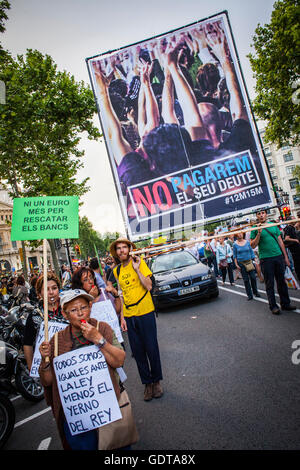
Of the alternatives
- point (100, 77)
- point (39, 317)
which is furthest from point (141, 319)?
point (100, 77)

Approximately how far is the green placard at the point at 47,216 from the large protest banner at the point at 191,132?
70cm

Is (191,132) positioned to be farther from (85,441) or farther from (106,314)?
(85,441)

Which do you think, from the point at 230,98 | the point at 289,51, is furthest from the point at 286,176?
Result: the point at 230,98

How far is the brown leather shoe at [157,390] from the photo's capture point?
11.9 feet

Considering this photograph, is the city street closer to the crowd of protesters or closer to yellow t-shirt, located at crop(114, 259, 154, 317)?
the crowd of protesters

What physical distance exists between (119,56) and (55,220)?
200cm

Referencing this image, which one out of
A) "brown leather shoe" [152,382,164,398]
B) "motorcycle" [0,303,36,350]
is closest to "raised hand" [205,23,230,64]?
"brown leather shoe" [152,382,164,398]

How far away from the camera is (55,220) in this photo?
9.71 feet

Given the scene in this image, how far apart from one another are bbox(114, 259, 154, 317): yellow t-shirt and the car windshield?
5.38 meters

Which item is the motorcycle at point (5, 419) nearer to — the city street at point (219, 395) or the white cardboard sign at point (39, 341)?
the city street at point (219, 395)

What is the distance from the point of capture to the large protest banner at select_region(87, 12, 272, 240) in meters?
3.16

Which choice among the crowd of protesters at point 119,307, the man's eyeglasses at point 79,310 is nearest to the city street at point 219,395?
the crowd of protesters at point 119,307

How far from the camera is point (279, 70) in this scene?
576 inches

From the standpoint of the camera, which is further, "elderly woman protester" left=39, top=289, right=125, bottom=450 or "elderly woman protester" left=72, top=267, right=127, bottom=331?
"elderly woman protester" left=72, top=267, right=127, bottom=331
